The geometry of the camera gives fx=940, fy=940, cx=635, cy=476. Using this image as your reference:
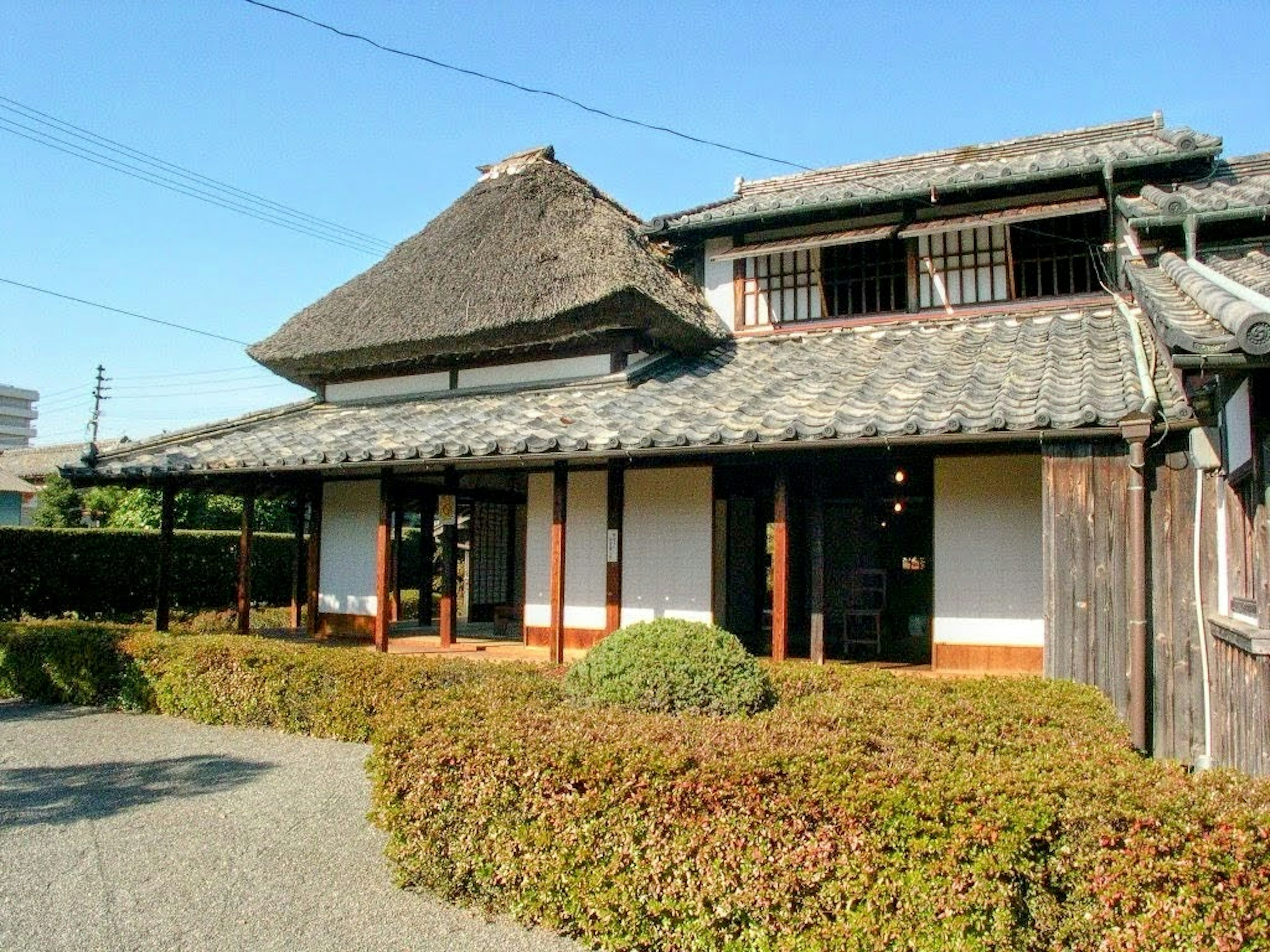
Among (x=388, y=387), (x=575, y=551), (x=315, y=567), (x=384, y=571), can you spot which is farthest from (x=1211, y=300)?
(x=315, y=567)

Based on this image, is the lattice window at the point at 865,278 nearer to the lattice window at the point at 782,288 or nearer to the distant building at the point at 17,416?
the lattice window at the point at 782,288

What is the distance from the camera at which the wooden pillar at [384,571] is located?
36.0 feet

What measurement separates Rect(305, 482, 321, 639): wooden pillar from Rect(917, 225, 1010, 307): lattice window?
8.75 m

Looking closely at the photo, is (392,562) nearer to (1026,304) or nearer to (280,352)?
(280,352)

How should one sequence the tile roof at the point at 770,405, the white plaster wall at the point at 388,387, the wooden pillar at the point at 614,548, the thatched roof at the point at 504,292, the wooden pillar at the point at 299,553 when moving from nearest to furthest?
the tile roof at the point at 770,405 < the wooden pillar at the point at 614,548 < the thatched roof at the point at 504,292 < the white plaster wall at the point at 388,387 < the wooden pillar at the point at 299,553

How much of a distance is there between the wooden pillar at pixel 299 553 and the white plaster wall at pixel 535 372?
3693mm

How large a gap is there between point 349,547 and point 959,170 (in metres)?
9.61

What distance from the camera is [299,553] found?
15.6 m

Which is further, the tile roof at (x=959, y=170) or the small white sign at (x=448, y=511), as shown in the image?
the small white sign at (x=448, y=511)

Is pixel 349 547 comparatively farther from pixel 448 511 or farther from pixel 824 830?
pixel 824 830

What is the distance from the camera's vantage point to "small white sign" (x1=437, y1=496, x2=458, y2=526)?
11859 mm

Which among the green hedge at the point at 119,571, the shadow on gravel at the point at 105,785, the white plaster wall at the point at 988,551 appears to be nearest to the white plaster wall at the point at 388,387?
the green hedge at the point at 119,571

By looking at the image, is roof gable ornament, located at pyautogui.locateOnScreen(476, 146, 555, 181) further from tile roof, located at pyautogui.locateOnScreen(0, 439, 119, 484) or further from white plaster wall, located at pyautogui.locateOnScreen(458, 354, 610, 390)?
tile roof, located at pyautogui.locateOnScreen(0, 439, 119, 484)

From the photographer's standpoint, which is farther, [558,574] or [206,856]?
[558,574]
